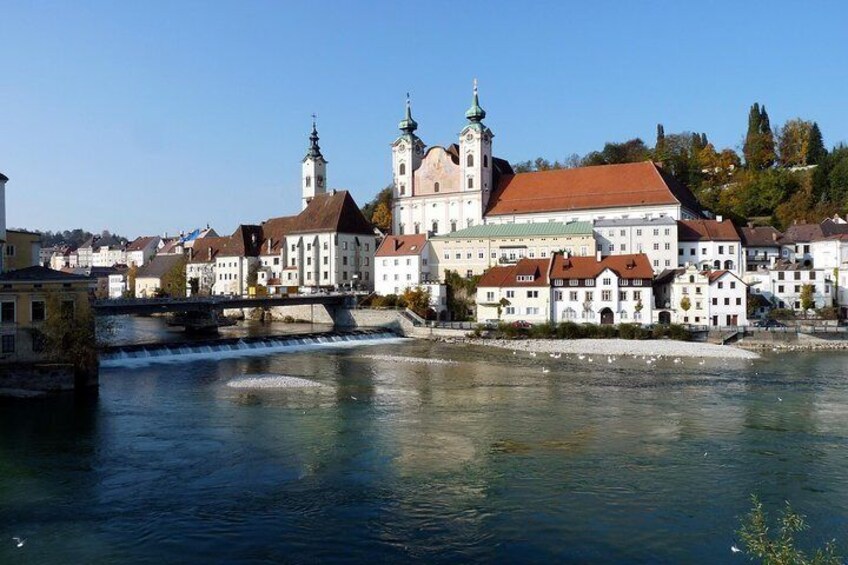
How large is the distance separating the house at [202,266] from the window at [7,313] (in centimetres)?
6424

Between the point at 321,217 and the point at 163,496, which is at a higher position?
the point at 321,217

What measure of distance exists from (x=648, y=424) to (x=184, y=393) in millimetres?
18894

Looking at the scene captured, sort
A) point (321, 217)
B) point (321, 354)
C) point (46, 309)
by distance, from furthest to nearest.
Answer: point (321, 217)
point (321, 354)
point (46, 309)

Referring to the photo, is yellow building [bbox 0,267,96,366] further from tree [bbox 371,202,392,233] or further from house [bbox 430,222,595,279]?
tree [bbox 371,202,392,233]

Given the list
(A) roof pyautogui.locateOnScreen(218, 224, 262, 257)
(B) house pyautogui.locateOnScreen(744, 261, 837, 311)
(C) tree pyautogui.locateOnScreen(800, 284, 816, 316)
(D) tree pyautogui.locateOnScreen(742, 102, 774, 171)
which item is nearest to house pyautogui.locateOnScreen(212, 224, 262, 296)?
(A) roof pyautogui.locateOnScreen(218, 224, 262, 257)

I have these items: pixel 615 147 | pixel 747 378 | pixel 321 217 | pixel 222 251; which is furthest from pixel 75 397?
pixel 615 147

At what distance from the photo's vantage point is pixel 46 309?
106 feet

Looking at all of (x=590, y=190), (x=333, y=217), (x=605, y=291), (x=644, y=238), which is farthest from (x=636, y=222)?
(x=333, y=217)

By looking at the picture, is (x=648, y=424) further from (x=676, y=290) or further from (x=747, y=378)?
(x=676, y=290)

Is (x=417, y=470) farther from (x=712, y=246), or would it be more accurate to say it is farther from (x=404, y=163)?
(x=404, y=163)

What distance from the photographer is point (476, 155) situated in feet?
266

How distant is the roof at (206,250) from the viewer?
99.4 meters

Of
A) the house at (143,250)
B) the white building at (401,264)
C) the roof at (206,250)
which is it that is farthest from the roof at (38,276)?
the house at (143,250)

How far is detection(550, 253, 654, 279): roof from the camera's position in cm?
5638
